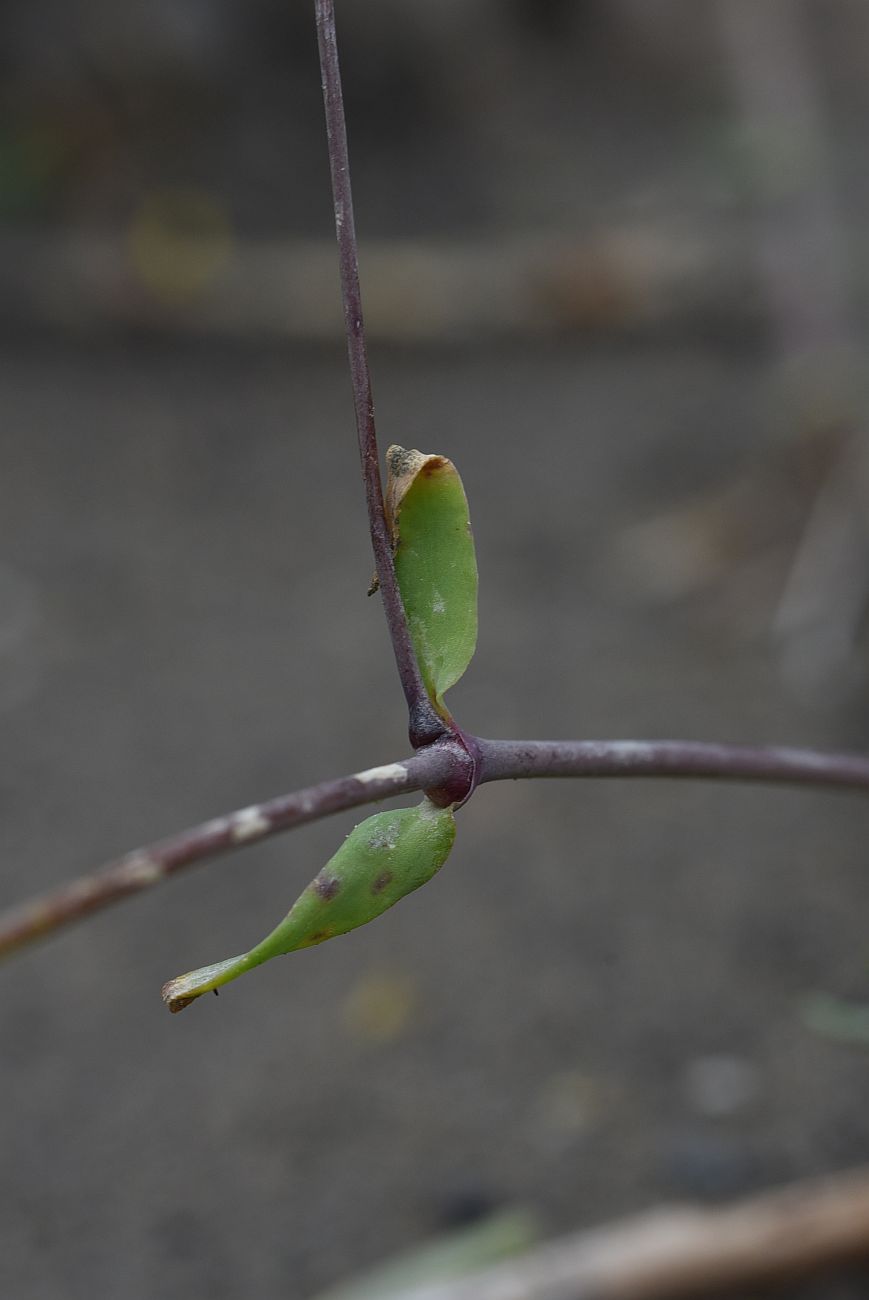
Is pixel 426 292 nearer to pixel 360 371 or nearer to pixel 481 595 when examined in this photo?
pixel 481 595

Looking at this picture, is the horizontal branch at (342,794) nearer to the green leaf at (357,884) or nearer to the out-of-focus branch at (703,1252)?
the green leaf at (357,884)

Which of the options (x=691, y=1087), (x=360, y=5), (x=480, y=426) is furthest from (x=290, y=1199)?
(x=360, y=5)

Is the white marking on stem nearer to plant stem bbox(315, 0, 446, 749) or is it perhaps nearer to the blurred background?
plant stem bbox(315, 0, 446, 749)

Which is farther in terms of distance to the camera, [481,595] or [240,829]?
[481,595]

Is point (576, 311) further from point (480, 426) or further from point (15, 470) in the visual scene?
point (15, 470)

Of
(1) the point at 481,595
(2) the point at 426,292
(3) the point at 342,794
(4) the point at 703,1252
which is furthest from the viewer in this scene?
(2) the point at 426,292

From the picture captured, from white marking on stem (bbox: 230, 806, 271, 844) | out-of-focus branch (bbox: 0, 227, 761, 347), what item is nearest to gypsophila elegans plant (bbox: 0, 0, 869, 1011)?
white marking on stem (bbox: 230, 806, 271, 844)

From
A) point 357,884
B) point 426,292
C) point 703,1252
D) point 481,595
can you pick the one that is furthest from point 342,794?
point 426,292
